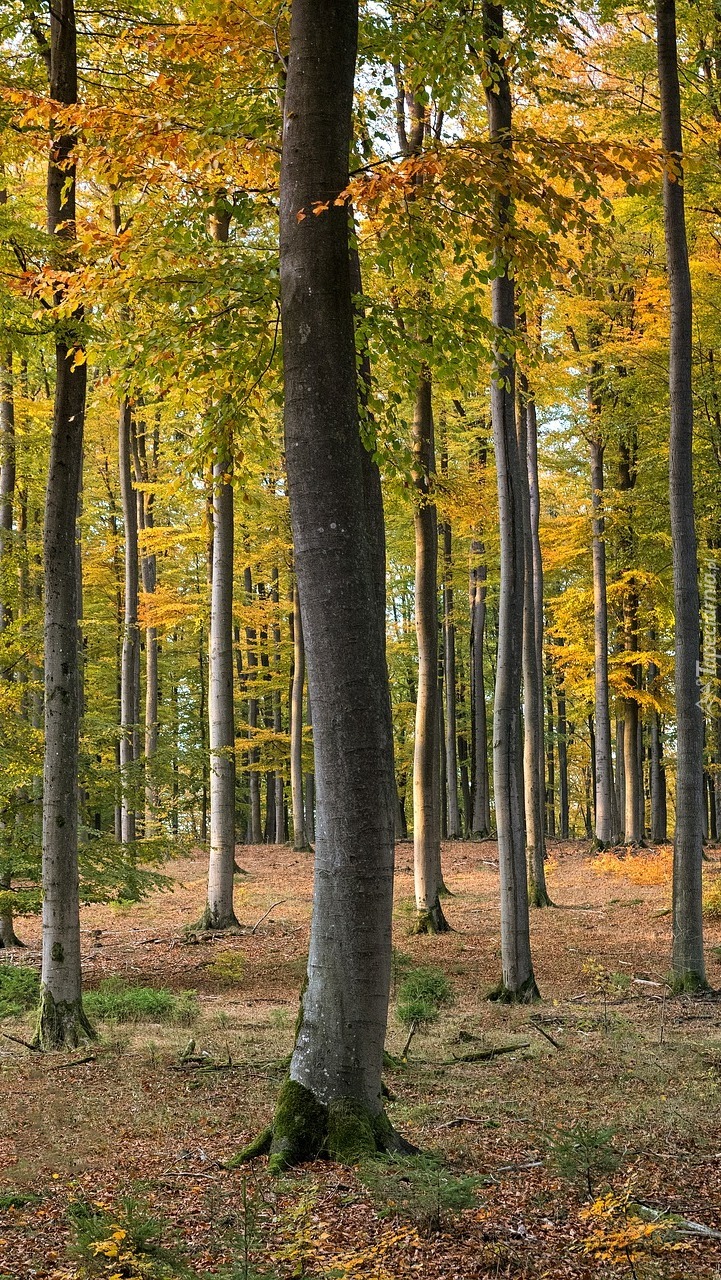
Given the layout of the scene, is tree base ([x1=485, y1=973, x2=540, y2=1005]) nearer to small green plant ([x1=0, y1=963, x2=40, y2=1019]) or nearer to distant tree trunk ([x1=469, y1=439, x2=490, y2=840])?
small green plant ([x1=0, y1=963, x2=40, y2=1019])

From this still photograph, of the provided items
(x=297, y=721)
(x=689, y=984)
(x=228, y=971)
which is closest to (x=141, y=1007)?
(x=228, y=971)

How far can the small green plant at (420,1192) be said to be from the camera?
13.1ft

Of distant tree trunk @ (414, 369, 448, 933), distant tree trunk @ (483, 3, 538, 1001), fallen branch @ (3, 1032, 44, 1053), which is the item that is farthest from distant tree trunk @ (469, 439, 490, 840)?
fallen branch @ (3, 1032, 44, 1053)

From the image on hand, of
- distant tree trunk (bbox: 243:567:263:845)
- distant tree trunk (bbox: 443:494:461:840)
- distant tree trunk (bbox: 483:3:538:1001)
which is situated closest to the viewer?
distant tree trunk (bbox: 483:3:538:1001)

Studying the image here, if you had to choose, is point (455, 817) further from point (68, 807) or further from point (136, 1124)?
point (136, 1124)

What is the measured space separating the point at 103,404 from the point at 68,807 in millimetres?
13289

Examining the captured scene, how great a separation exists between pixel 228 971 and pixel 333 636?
23.2ft

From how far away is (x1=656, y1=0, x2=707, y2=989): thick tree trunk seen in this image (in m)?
10.0

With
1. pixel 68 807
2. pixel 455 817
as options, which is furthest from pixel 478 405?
pixel 68 807

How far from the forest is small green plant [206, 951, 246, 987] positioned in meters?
0.09

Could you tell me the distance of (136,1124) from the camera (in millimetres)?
5730

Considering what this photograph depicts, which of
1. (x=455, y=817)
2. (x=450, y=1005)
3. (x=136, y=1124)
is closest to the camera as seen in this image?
(x=136, y=1124)

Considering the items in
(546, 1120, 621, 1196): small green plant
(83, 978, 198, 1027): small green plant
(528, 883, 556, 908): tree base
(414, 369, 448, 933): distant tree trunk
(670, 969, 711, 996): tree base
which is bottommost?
(528, 883, 556, 908): tree base

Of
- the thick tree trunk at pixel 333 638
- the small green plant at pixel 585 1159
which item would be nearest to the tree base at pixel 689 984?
the small green plant at pixel 585 1159
